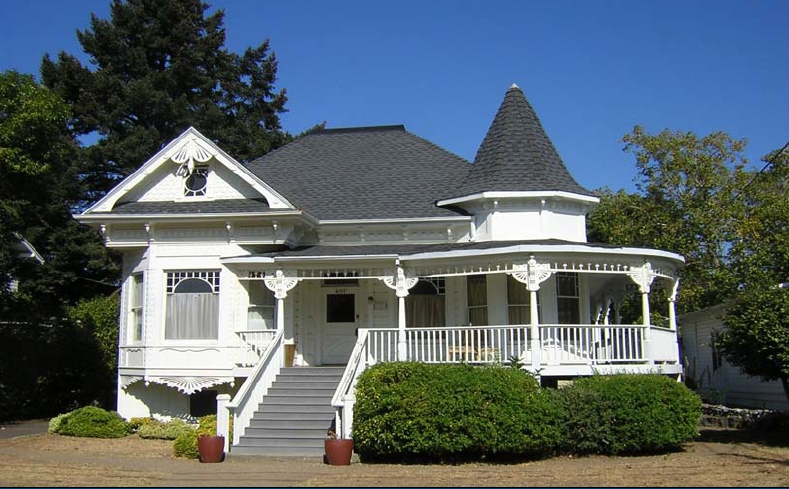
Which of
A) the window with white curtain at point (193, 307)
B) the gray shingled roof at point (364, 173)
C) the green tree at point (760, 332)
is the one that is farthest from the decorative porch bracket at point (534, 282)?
the window with white curtain at point (193, 307)

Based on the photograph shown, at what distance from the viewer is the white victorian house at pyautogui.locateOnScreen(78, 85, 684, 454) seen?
18359mm

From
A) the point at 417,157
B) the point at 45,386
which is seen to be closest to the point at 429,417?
the point at 417,157

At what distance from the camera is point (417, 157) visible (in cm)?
2406

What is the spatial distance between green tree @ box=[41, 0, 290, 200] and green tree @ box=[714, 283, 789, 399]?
2843 cm

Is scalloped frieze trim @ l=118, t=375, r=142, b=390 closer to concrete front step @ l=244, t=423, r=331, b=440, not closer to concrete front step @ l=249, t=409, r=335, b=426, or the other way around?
concrete front step @ l=249, t=409, r=335, b=426

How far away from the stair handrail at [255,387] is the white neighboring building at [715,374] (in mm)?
11960

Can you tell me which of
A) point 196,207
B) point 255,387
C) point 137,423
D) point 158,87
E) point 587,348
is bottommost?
point 137,423

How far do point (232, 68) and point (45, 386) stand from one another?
23054 mm

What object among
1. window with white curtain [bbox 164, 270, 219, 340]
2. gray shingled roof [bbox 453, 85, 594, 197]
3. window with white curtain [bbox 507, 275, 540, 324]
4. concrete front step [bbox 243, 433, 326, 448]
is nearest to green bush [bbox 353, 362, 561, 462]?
concrete front step [bbox 243, 433, 326, 448]

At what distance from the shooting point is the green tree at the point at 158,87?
38344mm

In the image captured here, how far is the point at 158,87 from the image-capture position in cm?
4016

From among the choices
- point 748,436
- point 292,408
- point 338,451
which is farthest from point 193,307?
point 748,436

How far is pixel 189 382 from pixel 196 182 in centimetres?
516

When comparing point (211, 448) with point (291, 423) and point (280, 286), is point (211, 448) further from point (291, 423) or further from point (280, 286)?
point (280, 286)
